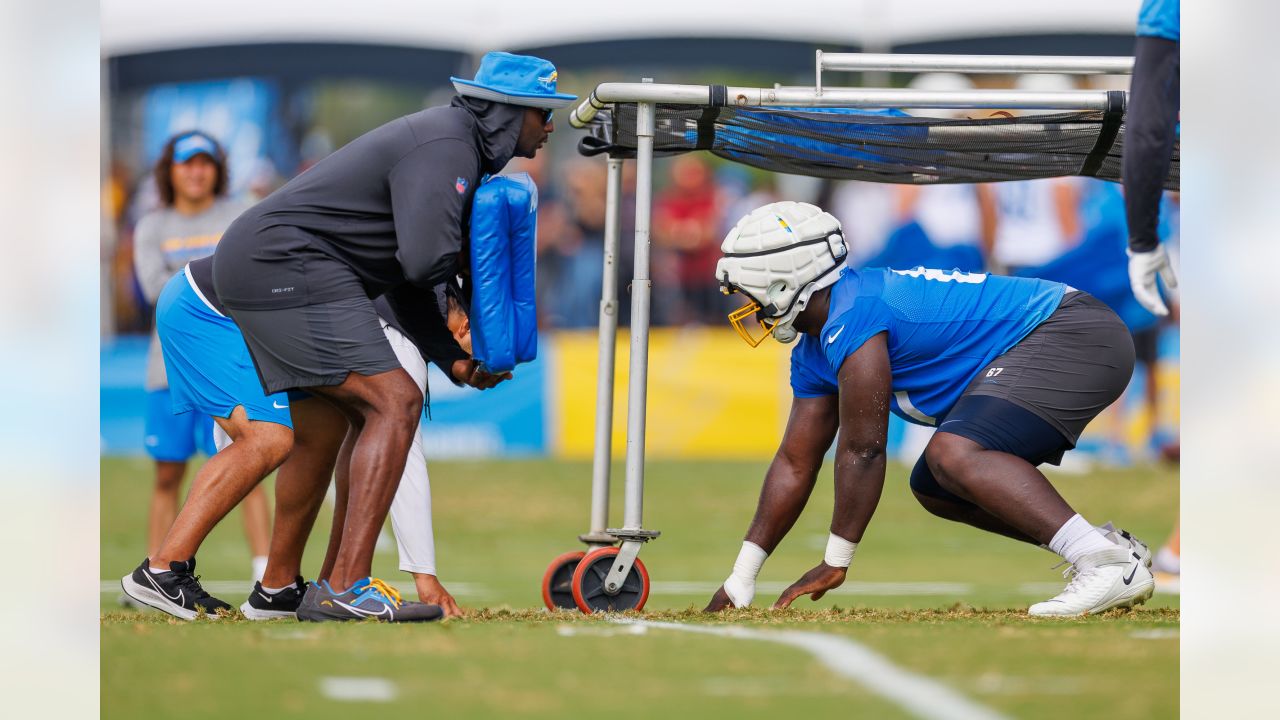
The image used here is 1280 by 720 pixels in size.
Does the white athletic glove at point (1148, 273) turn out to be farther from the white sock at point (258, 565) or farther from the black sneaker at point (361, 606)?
the white sock at point (258, 565)

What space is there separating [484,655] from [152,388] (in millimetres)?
4529

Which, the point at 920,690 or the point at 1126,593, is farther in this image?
the point at 1126,593

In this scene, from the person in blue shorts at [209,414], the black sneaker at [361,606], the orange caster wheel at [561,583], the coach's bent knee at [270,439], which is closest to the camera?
the black sneaker at [361,606]

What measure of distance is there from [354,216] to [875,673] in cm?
243

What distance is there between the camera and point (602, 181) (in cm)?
1808

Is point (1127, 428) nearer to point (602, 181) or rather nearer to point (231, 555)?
point (602, 181)

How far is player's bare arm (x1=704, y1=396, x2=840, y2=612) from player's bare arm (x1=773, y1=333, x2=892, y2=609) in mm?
282

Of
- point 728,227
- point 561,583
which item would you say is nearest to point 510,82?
point 561,583

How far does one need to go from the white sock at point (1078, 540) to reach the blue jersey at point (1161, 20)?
70.9 inches

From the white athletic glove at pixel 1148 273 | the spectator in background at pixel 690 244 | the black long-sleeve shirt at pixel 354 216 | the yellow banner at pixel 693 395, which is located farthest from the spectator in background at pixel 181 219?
the spectator in background at pixel 690 244

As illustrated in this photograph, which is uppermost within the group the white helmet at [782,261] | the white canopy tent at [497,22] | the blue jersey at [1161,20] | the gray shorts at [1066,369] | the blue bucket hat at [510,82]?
the white canopy tent at [497,22]

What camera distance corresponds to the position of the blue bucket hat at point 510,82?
18.0 feet
